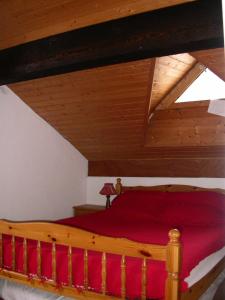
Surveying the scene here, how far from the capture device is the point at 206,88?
145 inches

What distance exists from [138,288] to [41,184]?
2.72m

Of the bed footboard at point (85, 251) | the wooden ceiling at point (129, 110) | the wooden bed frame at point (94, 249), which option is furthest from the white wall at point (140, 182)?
the bed footboard at point (85, 251)

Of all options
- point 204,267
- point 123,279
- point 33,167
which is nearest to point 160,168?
point 33,167

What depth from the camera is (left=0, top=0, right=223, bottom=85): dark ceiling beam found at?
2.26 meters

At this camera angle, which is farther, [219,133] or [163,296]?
[219,133]

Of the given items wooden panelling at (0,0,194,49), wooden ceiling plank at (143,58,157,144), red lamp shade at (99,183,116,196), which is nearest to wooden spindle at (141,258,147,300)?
wooden panelling at (0,0,194,49)

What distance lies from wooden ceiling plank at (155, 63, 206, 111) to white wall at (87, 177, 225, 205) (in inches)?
39.1

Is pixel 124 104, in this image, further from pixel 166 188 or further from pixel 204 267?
pixel 204 267

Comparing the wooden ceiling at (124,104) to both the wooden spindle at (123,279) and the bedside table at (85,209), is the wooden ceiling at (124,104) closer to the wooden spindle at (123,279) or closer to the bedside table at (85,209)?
the bedside table at (85,209)

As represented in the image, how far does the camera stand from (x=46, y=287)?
7.18 feet

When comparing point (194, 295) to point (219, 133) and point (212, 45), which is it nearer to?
point (212, 45)

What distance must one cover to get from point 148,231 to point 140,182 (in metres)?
1.64

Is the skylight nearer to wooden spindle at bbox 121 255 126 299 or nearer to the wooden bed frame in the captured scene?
the wooden bed frame

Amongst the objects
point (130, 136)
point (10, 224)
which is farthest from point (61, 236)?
point (130, 136)
